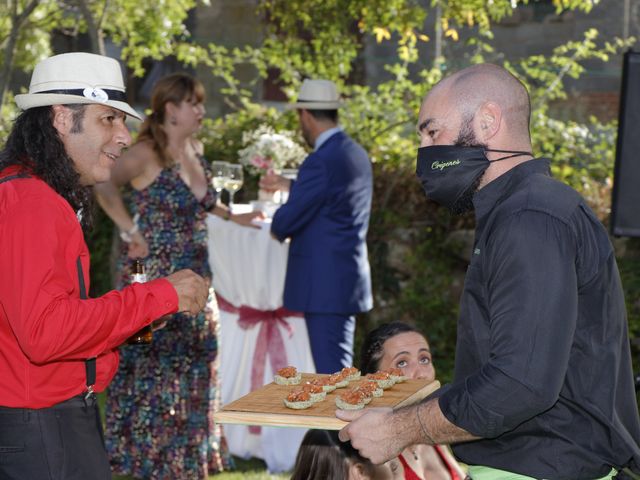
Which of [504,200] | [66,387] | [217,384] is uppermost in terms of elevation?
[504,200]

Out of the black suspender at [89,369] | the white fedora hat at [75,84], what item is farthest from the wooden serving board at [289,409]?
the white fedora hat at [75,84]

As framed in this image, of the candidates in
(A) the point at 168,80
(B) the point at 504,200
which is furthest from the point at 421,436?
(A) the point at 168,80

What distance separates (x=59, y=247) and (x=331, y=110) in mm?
3122

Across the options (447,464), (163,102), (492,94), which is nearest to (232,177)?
(163,102)

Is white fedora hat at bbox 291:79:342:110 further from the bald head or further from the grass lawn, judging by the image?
the bald head

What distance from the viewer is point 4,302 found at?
2.54m

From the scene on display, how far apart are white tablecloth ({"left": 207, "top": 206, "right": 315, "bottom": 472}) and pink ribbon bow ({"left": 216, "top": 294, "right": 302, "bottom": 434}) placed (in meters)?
0.02

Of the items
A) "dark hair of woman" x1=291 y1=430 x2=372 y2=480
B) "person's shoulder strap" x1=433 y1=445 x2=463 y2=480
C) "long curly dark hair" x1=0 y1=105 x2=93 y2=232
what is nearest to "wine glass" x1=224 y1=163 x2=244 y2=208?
"person's shoulder strap" x1=433 y1=445 x2=463 y2=480

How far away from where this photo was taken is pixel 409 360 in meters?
3.94

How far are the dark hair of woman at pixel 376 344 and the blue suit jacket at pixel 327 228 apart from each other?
1.29 m

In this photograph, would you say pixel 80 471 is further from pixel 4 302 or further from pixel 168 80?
pixel 168 80

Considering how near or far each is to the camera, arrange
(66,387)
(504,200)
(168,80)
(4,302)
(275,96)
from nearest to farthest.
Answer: (504,200) → (4,302) → (66,387) → (168,80) → (275,96)

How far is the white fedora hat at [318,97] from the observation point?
18.1 feet

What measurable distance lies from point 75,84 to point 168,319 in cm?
245
